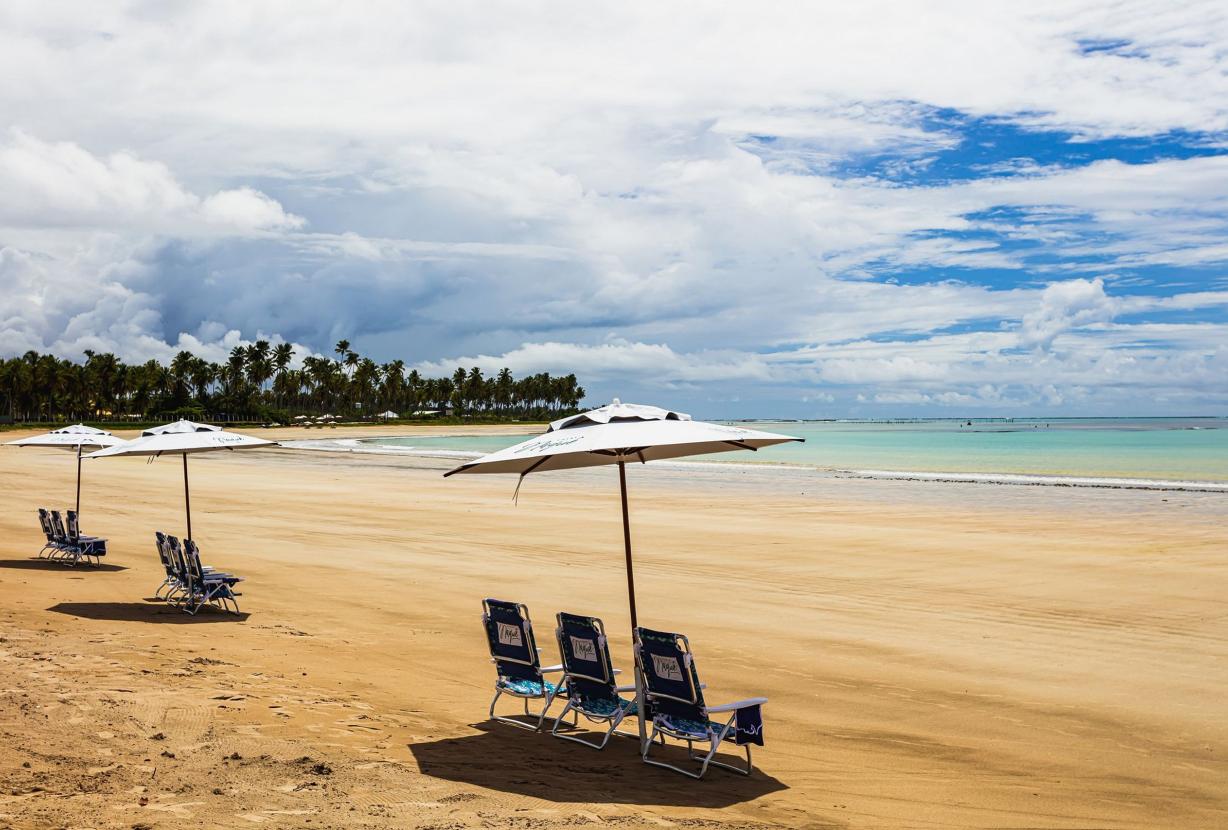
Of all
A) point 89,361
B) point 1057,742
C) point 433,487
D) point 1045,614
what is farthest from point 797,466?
point 89,361

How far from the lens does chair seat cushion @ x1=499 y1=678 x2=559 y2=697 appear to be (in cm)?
796

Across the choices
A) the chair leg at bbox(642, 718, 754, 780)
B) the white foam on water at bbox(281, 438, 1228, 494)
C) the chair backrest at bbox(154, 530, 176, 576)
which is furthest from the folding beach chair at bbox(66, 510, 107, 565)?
the white foam on water at bbox(281, 438, 1228, 494)

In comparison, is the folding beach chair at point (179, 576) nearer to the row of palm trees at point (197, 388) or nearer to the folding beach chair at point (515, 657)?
the folding beach chair at point (515, 657)

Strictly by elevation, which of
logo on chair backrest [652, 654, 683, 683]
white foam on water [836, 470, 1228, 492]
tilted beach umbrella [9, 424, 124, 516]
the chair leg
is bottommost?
the chair leg

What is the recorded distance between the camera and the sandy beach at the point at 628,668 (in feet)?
20.7

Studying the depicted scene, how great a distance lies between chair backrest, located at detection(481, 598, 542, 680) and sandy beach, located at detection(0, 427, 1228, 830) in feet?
1.57

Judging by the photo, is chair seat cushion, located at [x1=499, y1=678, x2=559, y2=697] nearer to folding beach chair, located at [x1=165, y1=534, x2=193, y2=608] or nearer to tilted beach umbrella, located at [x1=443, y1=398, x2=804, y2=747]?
tilted beach umbrella, located at [x1=443, y1=398, x2=804, y2=747]

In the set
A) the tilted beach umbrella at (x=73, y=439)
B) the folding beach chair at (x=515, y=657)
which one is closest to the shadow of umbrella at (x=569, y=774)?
the folding beach chair at (x=515, y=657)

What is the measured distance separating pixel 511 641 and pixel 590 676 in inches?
34.4

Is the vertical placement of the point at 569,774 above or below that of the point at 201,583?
below

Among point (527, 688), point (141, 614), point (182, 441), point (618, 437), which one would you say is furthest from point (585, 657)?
point (182, 441)

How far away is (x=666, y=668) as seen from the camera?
7055mm

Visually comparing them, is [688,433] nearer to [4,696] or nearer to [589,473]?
[4,696]

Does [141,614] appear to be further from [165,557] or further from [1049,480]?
[1049,480]
